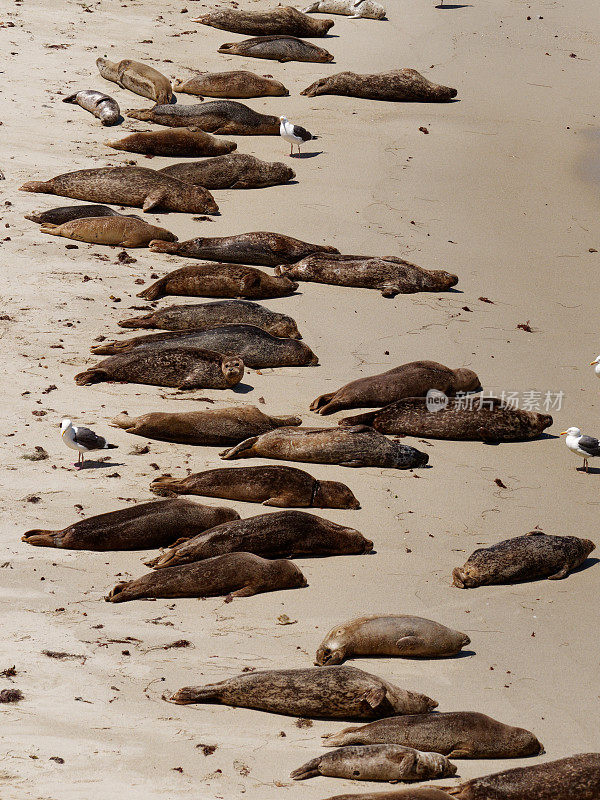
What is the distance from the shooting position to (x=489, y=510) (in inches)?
326

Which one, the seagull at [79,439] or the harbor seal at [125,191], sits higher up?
the harbor seal at [125,191]

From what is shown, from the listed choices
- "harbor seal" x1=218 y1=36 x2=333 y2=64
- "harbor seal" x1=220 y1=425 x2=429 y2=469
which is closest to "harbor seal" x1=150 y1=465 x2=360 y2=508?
"harbor seal" x1=220 y1=425 x2=429 y2=469

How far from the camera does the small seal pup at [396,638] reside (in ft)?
21.3

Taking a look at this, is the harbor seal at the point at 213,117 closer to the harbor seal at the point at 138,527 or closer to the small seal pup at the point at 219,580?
the harbor seal at the point at 138,527

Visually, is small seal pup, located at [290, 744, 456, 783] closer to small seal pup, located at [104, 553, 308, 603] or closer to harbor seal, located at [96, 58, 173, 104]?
small seal pup, located at [104, 553, 308, 603]

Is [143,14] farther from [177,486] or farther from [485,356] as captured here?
[177,486]

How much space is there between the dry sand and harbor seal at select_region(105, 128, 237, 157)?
0.83ft

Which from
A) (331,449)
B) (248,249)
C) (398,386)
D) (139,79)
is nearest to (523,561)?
(331,449)

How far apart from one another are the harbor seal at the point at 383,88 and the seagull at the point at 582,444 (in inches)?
344

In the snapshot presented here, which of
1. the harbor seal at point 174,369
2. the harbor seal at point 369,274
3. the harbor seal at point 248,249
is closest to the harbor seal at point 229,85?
the harbor seal at point 248,249

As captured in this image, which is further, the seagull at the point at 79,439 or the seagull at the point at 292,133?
the seagull at the point at 292,133

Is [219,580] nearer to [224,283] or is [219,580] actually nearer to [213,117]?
[224,283]

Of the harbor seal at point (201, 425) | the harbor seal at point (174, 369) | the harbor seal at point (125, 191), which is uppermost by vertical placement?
the harbor seal at point (125, 191)

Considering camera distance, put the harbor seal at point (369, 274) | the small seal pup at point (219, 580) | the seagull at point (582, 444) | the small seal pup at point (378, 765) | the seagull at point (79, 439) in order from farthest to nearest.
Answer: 1. the harbor seal at point (369, 274)
2. the seagull at point (582, 444)
3. the seagull at point (79, 439)
4. the small seal pup at point (219, 580)
5. the small seal pup at point (378, 765)
